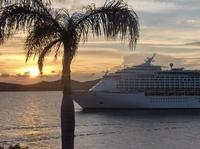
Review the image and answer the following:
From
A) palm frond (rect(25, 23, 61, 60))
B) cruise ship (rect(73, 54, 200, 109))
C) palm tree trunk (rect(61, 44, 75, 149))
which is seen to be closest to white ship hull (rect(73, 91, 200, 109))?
cruise ship (rect(73, 54, 200, 109))

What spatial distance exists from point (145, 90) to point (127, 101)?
666 cm

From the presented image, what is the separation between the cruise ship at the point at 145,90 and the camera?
87250 mm

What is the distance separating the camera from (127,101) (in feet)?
287

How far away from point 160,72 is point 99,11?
88543 millimetres

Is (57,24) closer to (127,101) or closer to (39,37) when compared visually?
(39,37)

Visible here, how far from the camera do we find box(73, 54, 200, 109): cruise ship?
286ft

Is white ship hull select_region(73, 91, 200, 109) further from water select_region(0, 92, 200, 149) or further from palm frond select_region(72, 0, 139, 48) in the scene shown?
palm frond select_region(72, 0, 139, 48)

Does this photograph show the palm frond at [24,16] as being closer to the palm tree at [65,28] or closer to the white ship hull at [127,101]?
the palm tree at [65,28]

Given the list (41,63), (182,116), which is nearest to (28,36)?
(41,63)

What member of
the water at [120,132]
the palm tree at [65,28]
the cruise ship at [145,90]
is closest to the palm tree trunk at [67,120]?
the palm tree at [65,28]

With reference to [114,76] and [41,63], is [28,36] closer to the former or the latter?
[41,63]

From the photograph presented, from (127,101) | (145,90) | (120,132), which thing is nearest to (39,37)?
(120,132)

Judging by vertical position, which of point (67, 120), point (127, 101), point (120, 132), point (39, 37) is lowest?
point (127, 101)

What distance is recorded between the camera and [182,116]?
81.9m
